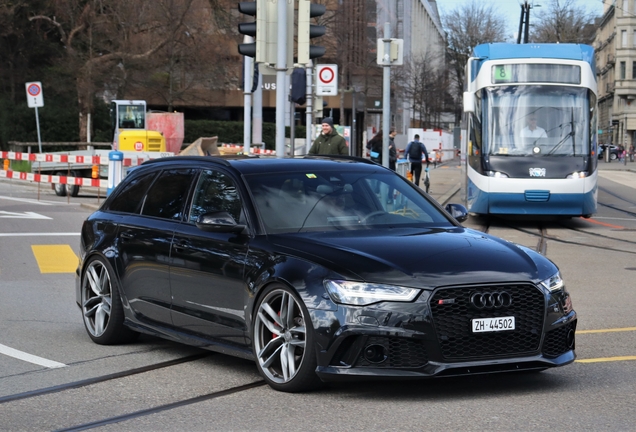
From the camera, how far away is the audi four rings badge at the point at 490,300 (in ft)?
19.7

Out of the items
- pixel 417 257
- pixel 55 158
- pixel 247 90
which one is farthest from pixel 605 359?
pixel 55 158

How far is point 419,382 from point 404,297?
92 cm

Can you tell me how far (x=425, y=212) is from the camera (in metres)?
7.60

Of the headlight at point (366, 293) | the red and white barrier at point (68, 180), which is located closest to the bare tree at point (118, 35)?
the red and white barrier at point (68, 180)

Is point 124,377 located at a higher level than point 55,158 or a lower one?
lower

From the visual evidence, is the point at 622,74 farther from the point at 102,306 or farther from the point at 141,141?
the point at 102,306

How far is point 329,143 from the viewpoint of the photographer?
19312 mm

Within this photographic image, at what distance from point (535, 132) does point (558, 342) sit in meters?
14.7

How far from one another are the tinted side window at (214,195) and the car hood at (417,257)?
638mm

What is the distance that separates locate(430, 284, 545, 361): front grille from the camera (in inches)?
236

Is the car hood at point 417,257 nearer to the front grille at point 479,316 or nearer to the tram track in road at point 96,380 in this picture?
the front grille at point 479,316

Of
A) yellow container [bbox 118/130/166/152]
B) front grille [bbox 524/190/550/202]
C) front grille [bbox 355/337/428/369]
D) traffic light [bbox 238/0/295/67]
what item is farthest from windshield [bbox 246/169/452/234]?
yellow container [bbox 118/130/166/152]

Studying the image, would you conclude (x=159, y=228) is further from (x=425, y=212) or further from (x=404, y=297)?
(x=404, y=297)

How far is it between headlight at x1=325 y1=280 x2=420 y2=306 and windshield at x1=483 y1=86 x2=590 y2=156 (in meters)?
15.0
